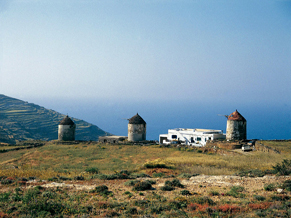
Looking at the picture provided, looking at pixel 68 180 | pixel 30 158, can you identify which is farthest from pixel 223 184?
pixel 30 158

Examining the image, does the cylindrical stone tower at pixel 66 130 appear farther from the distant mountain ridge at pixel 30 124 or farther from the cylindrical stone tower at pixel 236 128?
the distant mountain ridge at pixel 30 124

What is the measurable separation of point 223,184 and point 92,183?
787 centimetres

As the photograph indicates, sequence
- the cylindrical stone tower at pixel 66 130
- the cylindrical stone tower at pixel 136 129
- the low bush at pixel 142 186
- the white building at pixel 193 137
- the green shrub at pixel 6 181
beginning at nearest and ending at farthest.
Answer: the low bush at pixel 142 186, the green shrub at pixel 6 181, the cylindrical stone tower at pixel 136 129, the white building at pixel 193 137, the cylindrical stone tower at pixel 66 130

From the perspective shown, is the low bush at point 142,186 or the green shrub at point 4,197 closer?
the green shrub at point 4,197

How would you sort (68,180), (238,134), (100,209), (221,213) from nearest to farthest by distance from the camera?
(221,213), (100,209), (68,180), (238,134)

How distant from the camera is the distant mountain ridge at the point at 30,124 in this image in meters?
115

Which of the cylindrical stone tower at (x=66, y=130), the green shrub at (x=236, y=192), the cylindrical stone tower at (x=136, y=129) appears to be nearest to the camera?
the green shrub at (x=236, y=192)

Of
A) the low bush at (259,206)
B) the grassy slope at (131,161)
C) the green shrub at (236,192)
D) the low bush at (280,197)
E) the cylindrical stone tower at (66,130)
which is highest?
the cylindrical stone tower at (66,130)

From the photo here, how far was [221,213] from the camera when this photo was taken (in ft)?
32.6

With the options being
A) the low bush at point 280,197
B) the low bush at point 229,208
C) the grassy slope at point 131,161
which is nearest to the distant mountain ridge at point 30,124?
the grassy slope at point 131,161

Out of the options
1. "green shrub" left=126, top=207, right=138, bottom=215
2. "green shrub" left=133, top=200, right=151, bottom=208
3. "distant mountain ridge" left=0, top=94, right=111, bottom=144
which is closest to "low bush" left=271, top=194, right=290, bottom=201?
"green shrub" left=133, top=200, right=151, bottom=208

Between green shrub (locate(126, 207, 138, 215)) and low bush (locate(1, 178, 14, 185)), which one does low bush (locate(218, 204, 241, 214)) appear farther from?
low bush (locate(1, 178, 14, 185))

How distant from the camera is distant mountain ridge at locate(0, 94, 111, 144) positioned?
115062 millimetres

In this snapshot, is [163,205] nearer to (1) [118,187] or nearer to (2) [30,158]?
(1) [118,187]
